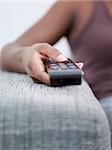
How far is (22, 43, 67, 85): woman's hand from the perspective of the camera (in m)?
0.52

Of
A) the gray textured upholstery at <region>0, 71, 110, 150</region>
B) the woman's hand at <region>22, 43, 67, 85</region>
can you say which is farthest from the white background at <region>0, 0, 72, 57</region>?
the gray textured upholstery at <region>0, 71, 110, 150</region>

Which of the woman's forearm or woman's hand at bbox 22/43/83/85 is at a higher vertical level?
woman's hand at bbox 22/43/83/85

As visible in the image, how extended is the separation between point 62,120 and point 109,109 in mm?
285

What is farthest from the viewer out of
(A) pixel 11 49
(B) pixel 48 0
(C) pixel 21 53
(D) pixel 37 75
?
(B) pixel 48 0

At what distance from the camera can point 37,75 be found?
0.53 metres

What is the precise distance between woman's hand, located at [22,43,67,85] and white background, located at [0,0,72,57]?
51cm

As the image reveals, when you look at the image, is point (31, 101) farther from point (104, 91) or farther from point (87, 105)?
point (104, 91)

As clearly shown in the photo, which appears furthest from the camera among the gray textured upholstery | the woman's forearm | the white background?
the white background

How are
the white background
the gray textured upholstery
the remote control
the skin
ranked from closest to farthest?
the gray textured upholstery < the remote control < the skin < the white background

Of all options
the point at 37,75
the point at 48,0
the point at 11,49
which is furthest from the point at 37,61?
the point at 48,0

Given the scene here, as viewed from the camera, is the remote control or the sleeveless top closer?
the remote control

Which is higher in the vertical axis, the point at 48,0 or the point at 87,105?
the point at 87,105

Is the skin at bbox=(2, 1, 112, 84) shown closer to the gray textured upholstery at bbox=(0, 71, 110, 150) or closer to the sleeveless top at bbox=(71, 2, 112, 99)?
the sleeveless top at bbox=(71, 2, 112, 99)

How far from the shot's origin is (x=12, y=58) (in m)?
0.77
